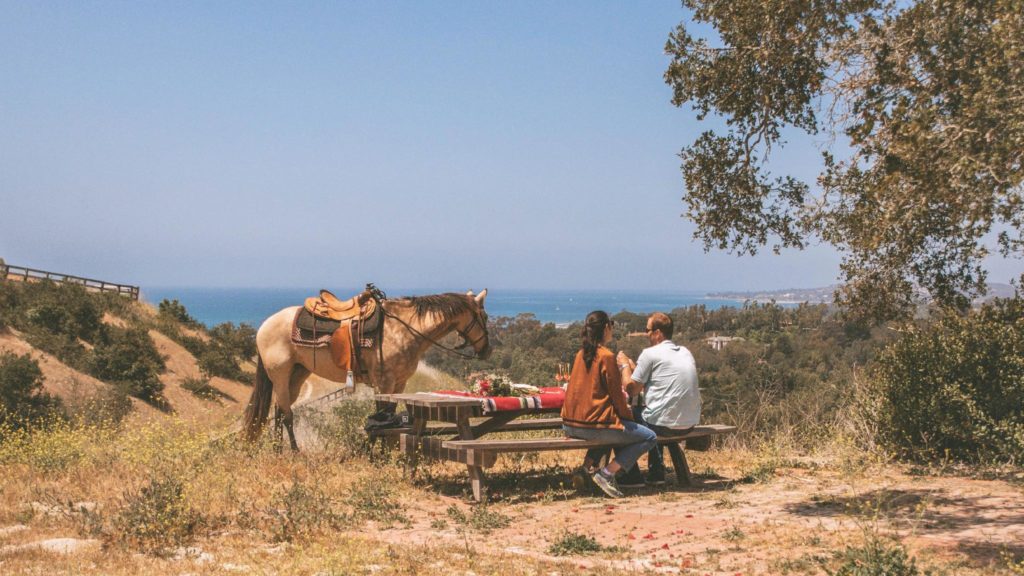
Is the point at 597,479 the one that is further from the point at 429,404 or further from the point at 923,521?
the point at 923,521

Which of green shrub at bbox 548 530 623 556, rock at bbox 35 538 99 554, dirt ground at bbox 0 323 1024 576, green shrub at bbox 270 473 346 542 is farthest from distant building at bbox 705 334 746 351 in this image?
rock at bbox 35 538 99 554

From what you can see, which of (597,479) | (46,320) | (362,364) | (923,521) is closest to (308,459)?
(362,364)

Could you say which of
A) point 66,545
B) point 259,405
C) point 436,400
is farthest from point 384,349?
point 66,545

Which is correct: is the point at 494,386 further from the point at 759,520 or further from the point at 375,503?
the point at 759,520

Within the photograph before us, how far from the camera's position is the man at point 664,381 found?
819cm

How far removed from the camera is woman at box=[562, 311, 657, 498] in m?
7.94

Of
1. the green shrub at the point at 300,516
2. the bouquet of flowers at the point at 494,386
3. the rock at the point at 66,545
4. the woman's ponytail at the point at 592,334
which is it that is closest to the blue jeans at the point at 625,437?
the woman's ponytail at the point at 592,334

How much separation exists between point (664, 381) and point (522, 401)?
1464 mm

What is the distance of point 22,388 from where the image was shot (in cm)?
3058

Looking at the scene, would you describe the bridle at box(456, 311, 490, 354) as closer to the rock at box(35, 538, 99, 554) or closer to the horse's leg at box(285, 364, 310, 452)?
the horse's leg at box(285, 364, 310, 452)

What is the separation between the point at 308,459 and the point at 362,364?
1.29 metres

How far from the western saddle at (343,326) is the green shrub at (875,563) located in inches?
248

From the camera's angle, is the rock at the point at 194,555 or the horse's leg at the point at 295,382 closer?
the rock at the point at 194,555

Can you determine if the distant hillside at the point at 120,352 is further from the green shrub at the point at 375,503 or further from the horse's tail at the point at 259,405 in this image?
the green shrub at the point at 375,503
